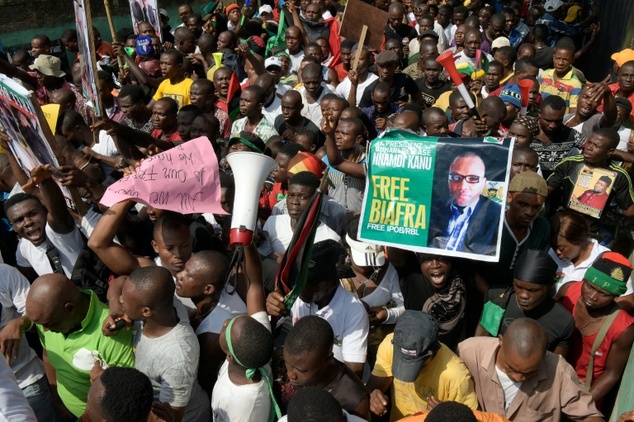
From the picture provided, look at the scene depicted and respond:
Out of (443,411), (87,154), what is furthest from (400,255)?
(87,154)

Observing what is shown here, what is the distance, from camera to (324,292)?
11.9 feet

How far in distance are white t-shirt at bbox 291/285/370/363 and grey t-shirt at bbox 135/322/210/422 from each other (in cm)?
75

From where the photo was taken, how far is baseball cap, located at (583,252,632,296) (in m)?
3.66

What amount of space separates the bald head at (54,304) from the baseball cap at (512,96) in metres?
4.57

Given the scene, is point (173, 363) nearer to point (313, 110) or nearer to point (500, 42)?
point (313, 110)

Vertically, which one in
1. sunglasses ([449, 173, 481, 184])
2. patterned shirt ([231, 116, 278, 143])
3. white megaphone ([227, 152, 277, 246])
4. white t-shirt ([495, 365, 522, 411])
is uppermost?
A: white megaphone ([227, 152, 277, 246])

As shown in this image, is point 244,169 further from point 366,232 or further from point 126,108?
point 126,108

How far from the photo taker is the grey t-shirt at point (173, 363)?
10.5ft

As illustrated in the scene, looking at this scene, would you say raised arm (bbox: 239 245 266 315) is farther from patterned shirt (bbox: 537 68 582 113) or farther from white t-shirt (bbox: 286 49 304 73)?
white t-shirt (bbox: 286 49 304 73)

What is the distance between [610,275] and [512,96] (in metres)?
3.16

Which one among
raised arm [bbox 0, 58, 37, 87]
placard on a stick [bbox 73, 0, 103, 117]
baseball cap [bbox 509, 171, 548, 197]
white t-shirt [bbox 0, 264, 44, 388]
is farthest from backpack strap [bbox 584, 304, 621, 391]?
raised arm [bbox 0, 58, 37, 87]

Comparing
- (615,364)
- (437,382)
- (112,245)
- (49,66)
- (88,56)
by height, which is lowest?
(615,364)

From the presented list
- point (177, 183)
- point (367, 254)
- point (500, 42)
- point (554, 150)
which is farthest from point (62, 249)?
point (500, 42)

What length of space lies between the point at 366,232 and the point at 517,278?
3.19 ft
